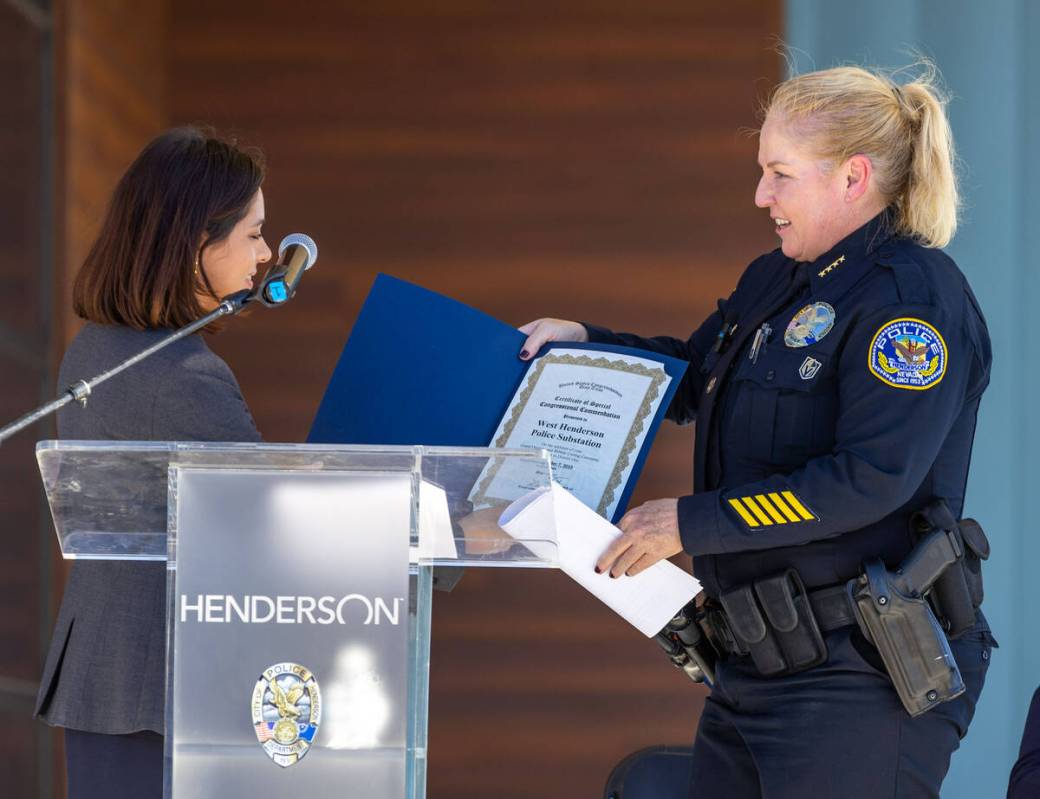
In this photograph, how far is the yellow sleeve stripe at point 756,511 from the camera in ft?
6.57

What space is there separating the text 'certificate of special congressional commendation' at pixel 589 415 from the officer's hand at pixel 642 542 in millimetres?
121

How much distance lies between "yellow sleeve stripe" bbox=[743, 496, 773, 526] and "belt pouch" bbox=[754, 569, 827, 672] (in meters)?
0.09

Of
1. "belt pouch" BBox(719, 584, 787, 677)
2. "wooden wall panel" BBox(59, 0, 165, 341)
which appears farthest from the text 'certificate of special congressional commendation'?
"wooden wall panel" BBox(59, 0, 165, 341)

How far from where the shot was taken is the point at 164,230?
6.74 feet

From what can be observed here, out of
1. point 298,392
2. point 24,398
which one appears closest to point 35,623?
point 24,398

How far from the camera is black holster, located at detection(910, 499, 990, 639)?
202cm

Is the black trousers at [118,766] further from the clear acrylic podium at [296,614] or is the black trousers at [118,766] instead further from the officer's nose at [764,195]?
the officer's nose at [764,195]

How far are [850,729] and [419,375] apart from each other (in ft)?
2.87

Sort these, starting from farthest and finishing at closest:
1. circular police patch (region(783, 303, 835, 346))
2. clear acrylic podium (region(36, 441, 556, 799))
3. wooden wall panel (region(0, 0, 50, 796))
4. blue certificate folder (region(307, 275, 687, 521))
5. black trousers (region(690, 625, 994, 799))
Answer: wooden wall panel (region(0, 0, 50, 796))
blue certificate folder (region(307, 275, 687, 521))
circular police patch (region(783, 303, 835, 346))
black trousers (region(690, 625, 994, 799))
clear acrylic podium (region(36, 441, 556, 799))

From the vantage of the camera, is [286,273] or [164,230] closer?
[286,273]

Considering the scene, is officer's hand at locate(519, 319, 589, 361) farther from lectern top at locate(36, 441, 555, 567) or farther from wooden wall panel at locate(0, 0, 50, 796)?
wooden wall panel at locate(0, 0, 50, 796)

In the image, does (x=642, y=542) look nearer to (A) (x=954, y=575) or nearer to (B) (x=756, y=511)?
(B) (x=756, y=511)

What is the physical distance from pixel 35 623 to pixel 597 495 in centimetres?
187

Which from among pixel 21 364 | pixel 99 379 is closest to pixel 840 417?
pixel 99 379
